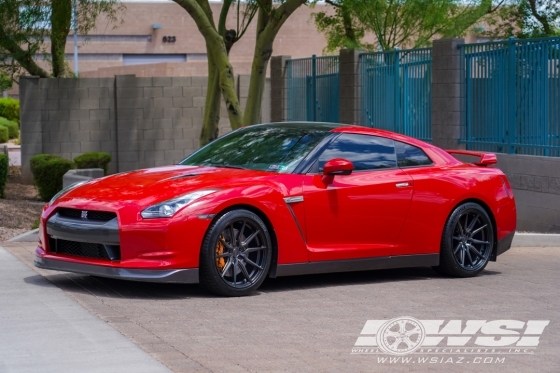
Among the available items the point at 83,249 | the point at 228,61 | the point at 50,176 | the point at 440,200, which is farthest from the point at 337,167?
the point at 50,176

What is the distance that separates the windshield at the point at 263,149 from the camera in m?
9.15

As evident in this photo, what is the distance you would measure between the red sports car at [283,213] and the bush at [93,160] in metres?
11.6

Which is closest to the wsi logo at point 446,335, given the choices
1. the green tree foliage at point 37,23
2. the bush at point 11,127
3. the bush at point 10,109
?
the green tree foliage at point 37,23

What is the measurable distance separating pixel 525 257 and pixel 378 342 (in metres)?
5.09

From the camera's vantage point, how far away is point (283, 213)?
8672 mm

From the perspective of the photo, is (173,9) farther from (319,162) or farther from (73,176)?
(319,162)

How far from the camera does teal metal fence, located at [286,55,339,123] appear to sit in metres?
21.8

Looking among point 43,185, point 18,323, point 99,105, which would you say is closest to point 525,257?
point 18,323

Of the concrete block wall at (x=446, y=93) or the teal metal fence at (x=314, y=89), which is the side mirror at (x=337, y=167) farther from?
the teal metal fence at (x=314, y=89)

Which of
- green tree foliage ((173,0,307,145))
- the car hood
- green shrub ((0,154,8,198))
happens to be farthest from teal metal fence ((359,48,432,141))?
the car hood

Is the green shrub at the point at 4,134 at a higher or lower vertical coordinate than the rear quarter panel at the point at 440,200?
higher

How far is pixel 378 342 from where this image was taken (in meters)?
6.88

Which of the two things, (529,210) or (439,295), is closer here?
(439,295)

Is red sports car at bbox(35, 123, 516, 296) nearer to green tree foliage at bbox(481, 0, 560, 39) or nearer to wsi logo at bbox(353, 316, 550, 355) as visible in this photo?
wsi logo at bbox(353, 316, 550, 355)
